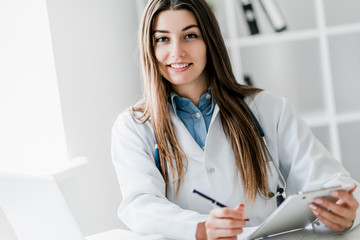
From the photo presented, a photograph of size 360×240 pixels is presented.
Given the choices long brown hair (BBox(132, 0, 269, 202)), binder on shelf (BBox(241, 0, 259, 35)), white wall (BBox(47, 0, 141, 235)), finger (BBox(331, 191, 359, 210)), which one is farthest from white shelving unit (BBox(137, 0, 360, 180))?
finger (BBox(331, 191, 359, 210))

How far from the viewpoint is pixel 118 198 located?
260cm

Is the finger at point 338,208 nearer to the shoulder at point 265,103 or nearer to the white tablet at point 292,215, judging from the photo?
the white tablet at point 292,215

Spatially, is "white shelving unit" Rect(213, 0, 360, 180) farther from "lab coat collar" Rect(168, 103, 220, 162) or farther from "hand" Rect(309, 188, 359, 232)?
"hand" Rect(309, 188, 359, 232)

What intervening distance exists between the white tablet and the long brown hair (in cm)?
28

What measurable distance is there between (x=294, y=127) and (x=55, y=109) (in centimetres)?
109

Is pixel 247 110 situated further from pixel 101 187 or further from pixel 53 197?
pixel 101 187

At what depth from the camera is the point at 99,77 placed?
2.48 meters

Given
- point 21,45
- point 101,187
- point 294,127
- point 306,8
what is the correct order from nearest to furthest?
point 294,127 < point 21,45 < point 101,187 < point 306,8

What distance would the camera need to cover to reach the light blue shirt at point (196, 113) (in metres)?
1.69

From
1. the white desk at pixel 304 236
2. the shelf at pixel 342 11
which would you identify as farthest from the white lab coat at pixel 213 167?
the shelf at pixel 342 11

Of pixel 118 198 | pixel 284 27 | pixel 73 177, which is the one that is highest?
pixel 284 27

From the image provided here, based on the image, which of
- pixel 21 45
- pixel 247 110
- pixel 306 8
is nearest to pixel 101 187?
pixel 21 45

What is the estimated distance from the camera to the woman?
155cm

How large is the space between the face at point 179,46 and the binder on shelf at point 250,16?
1.23 metres
